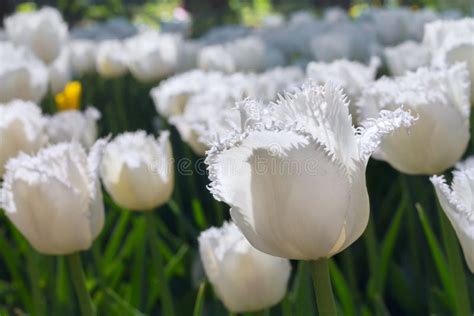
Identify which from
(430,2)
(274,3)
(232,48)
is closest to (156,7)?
(274,3)

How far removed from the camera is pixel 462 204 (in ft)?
2.56

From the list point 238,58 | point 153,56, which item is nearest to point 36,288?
point 238,58

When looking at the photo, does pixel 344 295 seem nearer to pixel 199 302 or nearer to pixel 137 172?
pixel 199 302

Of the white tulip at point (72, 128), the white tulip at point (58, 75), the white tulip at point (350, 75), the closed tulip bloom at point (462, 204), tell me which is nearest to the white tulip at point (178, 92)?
the white tulip at point (72, 128)

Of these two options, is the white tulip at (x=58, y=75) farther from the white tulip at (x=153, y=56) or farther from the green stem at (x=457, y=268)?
the green stem at (x=457, y=268)

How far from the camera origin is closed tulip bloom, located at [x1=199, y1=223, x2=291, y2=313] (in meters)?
1.16

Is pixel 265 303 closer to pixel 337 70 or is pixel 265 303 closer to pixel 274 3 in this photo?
pixel 337 70

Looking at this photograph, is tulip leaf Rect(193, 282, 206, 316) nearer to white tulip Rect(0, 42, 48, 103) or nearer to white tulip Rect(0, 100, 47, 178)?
white tulip Rect(0, 100, 47, 178)

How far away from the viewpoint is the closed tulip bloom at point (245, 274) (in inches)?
45.7

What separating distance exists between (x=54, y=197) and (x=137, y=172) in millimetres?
273

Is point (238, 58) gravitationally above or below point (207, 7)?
above

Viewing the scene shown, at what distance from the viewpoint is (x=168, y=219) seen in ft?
7.27

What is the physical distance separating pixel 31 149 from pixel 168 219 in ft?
2.69

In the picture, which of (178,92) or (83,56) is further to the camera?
(83,56)
